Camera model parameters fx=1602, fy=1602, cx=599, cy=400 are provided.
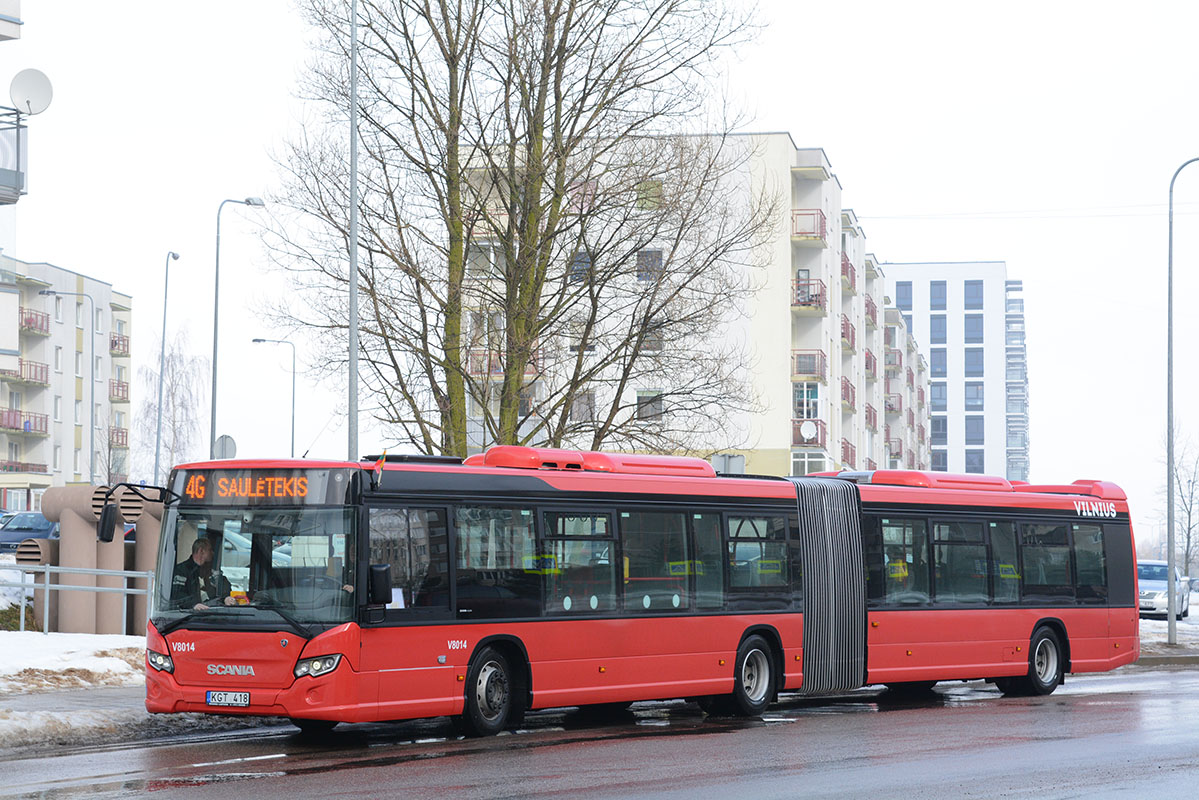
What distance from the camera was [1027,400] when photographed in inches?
6353

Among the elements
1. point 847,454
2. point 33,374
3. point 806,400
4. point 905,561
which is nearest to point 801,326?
point 806,400

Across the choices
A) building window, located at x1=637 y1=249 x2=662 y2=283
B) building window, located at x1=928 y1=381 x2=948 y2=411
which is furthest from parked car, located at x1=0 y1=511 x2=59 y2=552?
building window, located at x1=928 y1=381 x2=948 y2=411

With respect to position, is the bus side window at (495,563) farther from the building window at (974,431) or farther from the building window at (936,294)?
the building window at (974,431)

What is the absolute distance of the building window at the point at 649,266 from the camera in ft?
87.5

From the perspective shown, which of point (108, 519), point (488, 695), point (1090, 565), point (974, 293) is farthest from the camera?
point (974, 293)

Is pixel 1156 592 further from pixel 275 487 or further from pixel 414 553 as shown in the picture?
pixel 275 487

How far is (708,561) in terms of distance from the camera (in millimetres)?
17734

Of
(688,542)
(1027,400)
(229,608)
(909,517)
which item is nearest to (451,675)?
(229,608)

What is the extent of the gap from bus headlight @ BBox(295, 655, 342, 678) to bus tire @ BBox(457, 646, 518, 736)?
1.68 meters

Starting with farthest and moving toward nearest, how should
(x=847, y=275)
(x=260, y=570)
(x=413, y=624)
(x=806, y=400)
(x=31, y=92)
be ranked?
(x=847, y=275), (x=806, y=400), (x=31, y=92), (x=413, y=624), (x=260, y=570)

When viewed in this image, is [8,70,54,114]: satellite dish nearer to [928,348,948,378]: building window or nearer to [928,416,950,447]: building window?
[928,348,948,378]: building window

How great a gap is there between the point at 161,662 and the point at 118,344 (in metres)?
94.9

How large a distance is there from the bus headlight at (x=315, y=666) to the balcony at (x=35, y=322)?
81351 mm

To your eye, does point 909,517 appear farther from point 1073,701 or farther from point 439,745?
point 439,745
